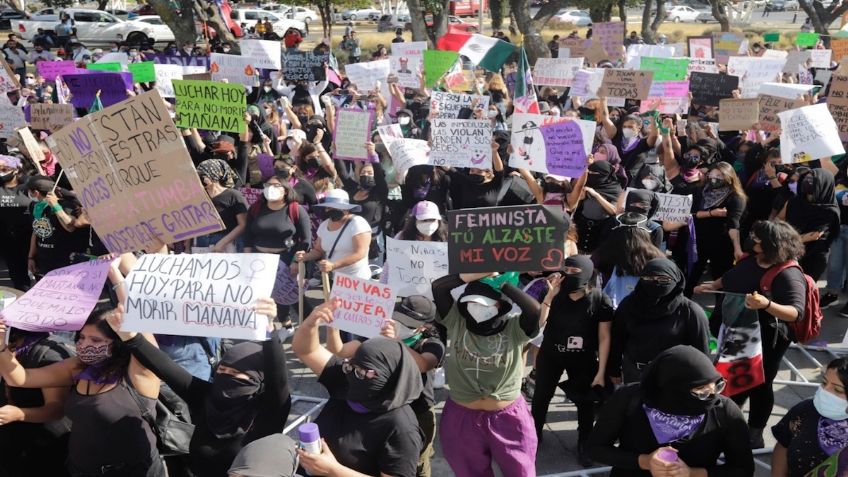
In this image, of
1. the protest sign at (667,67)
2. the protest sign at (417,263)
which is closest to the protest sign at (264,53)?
the protest sign at (667,67)

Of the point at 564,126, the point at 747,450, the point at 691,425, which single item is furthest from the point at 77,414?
the point at 564,126

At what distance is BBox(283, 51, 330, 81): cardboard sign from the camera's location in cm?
1315

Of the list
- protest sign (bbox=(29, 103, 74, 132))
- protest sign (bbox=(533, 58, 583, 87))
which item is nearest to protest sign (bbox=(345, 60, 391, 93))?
Answer: protest sign (bbox=(533, 58, 583, 87))

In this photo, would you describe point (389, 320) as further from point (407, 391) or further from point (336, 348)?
point (407, 391)

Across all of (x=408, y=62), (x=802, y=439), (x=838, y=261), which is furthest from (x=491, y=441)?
(x=408, y=62)

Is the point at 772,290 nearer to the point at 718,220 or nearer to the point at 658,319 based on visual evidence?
the point at 658,319

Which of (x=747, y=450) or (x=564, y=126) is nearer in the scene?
(x=747, y=450)

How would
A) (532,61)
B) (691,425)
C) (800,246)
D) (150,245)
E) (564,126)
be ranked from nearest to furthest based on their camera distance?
1. (691,425)
2. (150,245)
3. (800,246)
4. (564,126)
5. (532,61)

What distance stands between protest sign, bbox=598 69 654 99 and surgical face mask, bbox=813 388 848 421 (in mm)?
7249

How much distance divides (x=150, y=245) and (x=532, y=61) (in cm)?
2250

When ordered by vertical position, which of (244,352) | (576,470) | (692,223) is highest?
(244,352)

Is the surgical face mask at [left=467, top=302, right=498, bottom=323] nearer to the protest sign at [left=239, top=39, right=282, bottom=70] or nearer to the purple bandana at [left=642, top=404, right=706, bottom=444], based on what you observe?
the purple bandana at [left=642, top=404, right=706, bottom=444]

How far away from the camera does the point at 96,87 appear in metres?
11.1

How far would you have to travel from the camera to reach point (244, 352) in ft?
11.8
